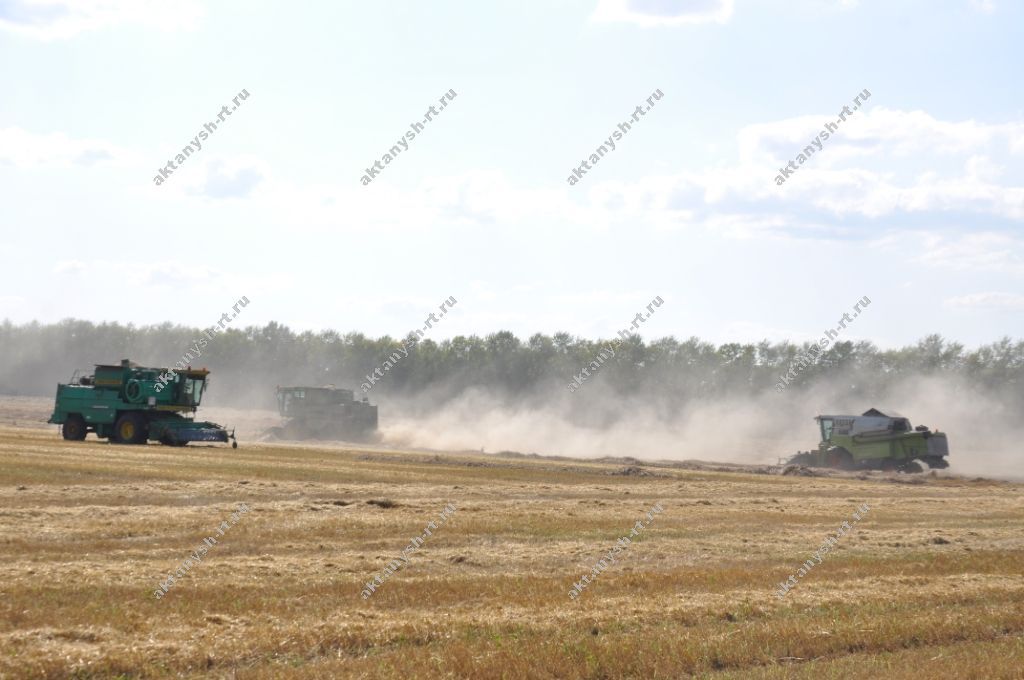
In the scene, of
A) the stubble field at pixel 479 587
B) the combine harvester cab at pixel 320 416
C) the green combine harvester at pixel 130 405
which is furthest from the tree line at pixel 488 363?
the stubble field at pixel 479 587

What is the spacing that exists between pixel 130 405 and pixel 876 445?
3631cm

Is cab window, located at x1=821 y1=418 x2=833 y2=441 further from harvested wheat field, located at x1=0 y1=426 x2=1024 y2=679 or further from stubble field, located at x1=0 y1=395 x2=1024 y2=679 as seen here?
stubble field, located at x1=0 y1=395 x2=1024 y2=679

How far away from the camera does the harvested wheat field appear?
1127cm

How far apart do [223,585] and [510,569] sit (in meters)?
4.68

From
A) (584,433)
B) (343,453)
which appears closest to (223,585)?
(343,453)

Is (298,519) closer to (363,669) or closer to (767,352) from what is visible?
(363,669)

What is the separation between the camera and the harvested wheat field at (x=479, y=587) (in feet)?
37.0

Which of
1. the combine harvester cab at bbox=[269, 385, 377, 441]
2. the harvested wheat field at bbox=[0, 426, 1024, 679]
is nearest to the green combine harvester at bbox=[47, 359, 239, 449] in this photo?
the harvested wheat field at bbox=[0, 426, 1024, 679]

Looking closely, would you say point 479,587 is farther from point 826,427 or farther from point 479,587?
point 826,427

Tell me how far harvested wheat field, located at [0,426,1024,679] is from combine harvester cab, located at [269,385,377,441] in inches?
1677

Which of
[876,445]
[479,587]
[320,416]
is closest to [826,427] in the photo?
[876,445]

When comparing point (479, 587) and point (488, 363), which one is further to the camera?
point (488, 363)

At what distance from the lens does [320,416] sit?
74.0 m

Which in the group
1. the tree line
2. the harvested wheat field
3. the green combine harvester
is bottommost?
the harvested wheat field
